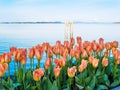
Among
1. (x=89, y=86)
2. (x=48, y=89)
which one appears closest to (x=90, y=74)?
(x=89, y=86)

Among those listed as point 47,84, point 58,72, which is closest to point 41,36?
point 47,84

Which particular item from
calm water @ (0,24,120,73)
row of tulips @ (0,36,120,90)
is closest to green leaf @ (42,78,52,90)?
row of tulips @ (0,36,120,90)

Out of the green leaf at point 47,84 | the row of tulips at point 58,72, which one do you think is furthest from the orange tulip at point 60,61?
the green leaf at point 47,84

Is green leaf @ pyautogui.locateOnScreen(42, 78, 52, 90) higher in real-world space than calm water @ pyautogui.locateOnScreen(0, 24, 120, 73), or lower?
higher

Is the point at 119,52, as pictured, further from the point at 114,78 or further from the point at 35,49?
the point at 35,49

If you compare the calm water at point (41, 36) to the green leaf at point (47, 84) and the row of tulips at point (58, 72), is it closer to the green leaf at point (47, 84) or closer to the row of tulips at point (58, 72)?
the row of tulips at point (58, 72)

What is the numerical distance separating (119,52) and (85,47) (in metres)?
0.41

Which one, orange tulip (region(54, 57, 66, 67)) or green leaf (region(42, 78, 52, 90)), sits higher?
orange tulip (region(54, 57, 66, 67))

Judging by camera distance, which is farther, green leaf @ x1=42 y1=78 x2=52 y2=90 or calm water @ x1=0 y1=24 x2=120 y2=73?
calm water @ x1=0 y1=24 x2=120 y2=73

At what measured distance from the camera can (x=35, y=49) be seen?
390cm

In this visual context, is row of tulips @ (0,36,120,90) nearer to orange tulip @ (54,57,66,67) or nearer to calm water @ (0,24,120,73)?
orange tulip @ (54,57,66,67)

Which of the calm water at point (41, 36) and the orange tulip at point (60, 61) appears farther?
the calm water at point (41, 36)

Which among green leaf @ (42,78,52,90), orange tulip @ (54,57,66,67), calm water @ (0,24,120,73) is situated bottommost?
calm water @ (0,24,120,73)

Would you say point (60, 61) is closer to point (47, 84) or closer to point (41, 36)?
point (47, 84)
